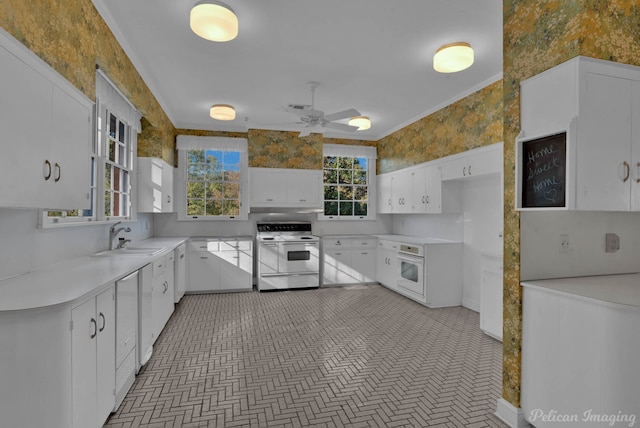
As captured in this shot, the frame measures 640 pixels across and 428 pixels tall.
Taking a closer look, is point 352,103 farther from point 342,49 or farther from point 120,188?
point 120,188

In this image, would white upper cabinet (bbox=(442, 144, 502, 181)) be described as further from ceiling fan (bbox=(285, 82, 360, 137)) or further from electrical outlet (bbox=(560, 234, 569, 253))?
electrical outlet (bbox=(560, 234, 569, 253))

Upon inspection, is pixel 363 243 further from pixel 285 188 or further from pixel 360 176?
pixel 285 188

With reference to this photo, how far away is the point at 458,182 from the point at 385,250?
1754 mm

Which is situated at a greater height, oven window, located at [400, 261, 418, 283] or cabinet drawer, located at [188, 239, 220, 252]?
cabinet drawer, located at [188, 239, 220, 252]

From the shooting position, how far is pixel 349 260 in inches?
238

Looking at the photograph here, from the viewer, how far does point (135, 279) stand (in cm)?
257

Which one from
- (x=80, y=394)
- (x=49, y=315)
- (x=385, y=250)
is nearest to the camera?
(x=49, y=315)

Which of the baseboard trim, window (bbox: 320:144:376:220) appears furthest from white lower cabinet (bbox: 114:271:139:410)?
window (bbox: 320:144:376:220)

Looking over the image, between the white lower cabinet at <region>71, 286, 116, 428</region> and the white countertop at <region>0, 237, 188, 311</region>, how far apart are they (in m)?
0.08

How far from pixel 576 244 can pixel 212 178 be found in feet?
17.6

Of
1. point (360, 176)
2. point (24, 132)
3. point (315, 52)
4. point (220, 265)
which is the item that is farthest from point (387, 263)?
point (24, 132)

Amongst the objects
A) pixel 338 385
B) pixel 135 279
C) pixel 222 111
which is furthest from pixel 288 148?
pixel 338 385

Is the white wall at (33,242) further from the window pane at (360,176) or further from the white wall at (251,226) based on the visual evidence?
the window pane at (360,176)

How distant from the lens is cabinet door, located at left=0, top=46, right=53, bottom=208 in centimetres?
146
